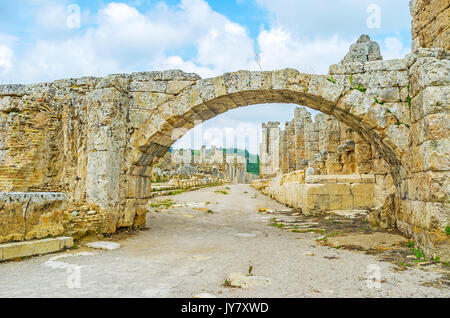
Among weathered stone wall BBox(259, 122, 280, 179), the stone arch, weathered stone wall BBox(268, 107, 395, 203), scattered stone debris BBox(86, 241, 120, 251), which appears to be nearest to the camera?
scattered stone debris BBox(86, 241, 120, 251)

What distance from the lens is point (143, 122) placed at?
20.4ft

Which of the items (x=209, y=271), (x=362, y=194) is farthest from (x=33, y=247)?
(x=362, y=194)

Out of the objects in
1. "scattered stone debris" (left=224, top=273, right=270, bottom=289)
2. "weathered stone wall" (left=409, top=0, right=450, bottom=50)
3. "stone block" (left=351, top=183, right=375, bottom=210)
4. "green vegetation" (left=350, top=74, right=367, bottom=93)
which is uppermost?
"weathered stone wall" (left=409, top=0, right=450, bottom=50)

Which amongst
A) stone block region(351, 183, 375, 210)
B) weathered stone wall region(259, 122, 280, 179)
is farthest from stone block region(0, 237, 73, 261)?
weathered stone wall region(259, 122, 280, 179)

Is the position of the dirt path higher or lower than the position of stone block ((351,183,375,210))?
lower

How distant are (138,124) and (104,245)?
7.88 feet

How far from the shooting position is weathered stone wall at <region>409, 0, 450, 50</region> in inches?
208

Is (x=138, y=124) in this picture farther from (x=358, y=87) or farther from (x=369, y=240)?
(x=369, y=240)

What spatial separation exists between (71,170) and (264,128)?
99.3 feet

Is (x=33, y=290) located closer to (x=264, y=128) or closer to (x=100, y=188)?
(x=100, y=188)

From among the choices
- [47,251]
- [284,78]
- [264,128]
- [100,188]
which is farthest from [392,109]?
[264,128]

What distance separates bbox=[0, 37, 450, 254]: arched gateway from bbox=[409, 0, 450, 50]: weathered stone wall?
0.85m

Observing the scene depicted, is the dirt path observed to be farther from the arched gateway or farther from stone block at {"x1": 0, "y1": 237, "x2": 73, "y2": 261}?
the arched gateway

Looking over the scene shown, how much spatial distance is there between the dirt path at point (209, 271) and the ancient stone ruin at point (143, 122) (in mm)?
852
